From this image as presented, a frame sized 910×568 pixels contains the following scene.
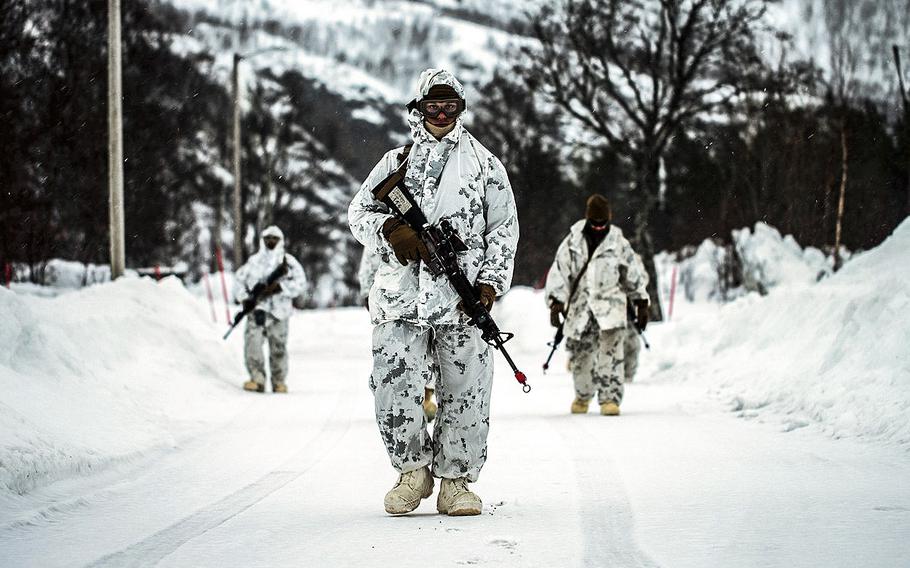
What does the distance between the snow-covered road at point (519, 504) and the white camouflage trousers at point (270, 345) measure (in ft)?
14.5

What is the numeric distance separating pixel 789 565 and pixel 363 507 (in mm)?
2407

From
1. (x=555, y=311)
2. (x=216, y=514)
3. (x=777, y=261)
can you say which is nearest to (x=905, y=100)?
(x=777, y=261)

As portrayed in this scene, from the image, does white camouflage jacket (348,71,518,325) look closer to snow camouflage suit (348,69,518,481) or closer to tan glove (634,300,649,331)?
snow camouflage suit (348,69,518,481)

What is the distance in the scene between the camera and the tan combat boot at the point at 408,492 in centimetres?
580

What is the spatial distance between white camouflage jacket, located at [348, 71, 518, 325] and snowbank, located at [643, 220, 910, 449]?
3376 millimetres

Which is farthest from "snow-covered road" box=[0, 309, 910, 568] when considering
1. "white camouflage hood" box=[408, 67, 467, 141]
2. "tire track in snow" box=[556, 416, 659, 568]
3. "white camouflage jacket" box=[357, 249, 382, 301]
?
"white camouflage hood" box=[408, 67, 467, 141]

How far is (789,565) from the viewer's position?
450 cm

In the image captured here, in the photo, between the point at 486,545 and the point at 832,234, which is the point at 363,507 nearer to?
the point at 486,545

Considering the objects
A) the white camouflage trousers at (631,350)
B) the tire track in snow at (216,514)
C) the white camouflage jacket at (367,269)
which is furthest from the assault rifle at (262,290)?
the tire track in snow at (216,514)

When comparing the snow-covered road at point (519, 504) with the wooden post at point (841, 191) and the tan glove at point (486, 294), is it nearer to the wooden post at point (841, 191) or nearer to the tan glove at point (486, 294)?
the tan glove at point (486, 294)

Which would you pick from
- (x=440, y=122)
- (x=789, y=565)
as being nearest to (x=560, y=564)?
(x=789, y=565)

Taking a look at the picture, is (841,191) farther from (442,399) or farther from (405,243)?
(405,243)

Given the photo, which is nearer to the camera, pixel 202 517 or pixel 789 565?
pixel 789 565

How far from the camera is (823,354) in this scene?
10719 millimetres
